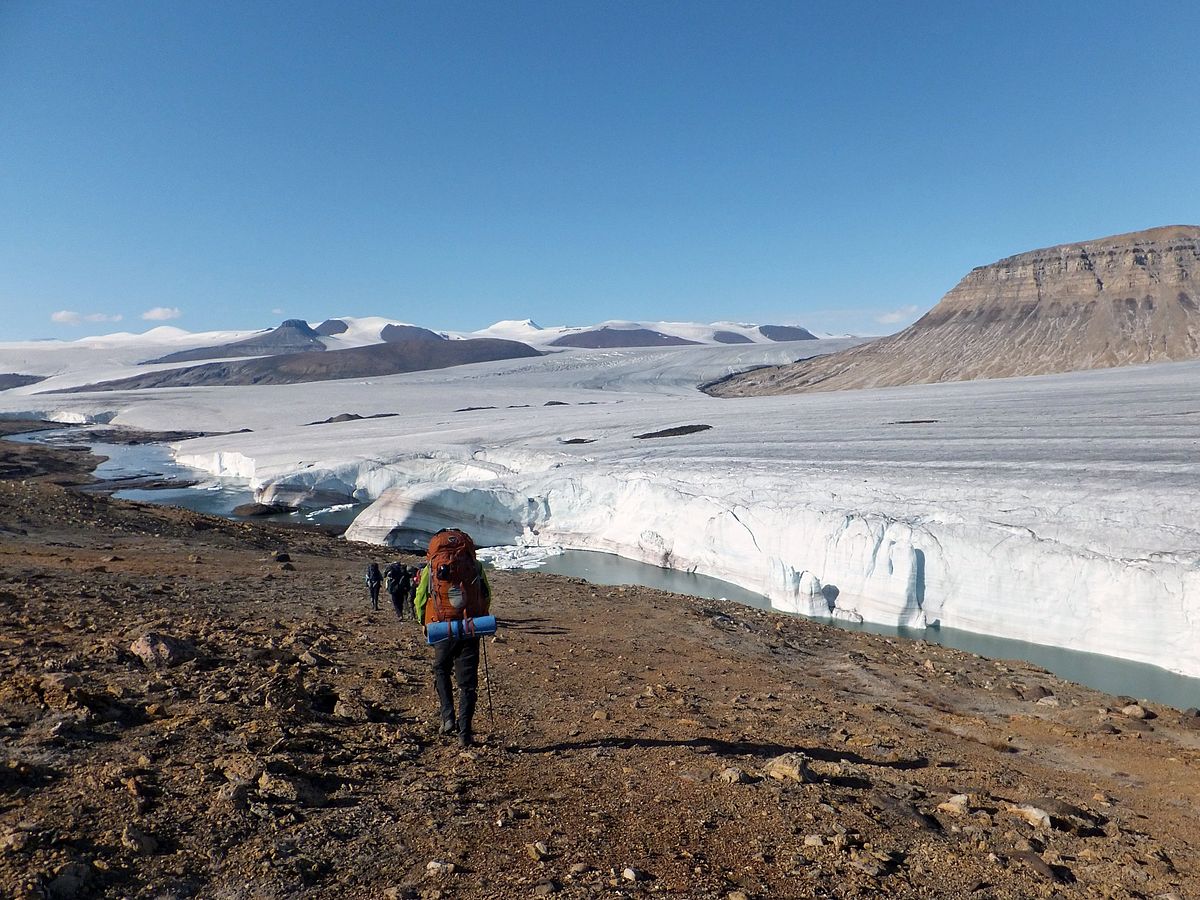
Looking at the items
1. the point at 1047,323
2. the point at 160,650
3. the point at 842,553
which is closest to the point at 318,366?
the point at 1047,323

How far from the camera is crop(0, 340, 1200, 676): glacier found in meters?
11.4

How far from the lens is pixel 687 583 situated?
15.9 meters

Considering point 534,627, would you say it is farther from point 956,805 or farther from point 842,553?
point 842,553

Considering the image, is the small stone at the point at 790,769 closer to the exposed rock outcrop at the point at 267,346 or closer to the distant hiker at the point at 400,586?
the distant hiker at the point at 400,586

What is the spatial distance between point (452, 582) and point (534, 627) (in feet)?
→ 15.1

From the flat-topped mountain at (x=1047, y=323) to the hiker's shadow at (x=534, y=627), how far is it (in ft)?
178

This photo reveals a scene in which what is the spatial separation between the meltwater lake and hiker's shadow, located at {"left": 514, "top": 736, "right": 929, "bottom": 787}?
665cm

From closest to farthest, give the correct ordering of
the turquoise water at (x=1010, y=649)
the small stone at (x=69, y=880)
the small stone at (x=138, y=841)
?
the small stone at (x=69, y=880)
the small stone at (x=138, y=841)
the turquoise water at (x=1010, y=649)

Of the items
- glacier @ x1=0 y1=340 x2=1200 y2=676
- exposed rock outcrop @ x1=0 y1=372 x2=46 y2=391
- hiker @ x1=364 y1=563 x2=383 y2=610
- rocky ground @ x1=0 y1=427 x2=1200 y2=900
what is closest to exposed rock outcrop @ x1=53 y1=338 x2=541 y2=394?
exposed rock outcrop @ x1=0 y1=372 x2=46 y2=391

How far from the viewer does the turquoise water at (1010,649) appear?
9.72 meters

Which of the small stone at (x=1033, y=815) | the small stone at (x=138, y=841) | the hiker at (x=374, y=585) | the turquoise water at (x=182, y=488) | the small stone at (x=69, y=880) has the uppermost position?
the small stone at (x=69, y=880)

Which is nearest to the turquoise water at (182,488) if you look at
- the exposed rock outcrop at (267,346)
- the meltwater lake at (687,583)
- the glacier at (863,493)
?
the meltwater lake at (687,583)

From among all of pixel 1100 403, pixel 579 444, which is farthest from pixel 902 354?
pixel 579 444

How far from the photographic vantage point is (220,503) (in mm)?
24688
